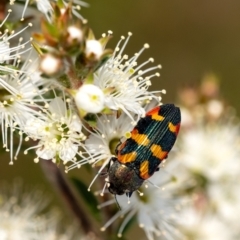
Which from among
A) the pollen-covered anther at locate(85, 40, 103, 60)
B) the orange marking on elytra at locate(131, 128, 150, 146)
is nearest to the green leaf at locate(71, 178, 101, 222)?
the orange marking on elytra at locate(131, 128, 150, 146)

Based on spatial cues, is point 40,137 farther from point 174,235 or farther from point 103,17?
point 103,17

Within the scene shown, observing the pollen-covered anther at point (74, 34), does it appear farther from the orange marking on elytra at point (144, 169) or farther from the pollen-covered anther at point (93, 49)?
the orange marking on elytra at point (144, 169)

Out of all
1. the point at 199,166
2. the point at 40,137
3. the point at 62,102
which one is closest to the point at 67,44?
the point at 62,102

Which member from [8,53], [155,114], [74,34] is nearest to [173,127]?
[155,114]

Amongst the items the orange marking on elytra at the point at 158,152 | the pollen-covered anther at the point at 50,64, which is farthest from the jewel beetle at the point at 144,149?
the pollen-covered anther at the point at 50,64

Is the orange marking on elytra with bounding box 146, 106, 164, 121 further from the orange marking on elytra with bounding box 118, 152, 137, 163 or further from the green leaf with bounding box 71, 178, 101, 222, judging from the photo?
the green leaf with bounding box 71, 178, 101, 222

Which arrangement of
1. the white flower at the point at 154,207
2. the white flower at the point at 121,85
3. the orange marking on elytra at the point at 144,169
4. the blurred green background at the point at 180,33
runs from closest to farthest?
the white flower at the point at 121,85 < the orange marking on elytra at the point at 144,169 < the white flower at the point at 154,207 < the blurred green background at the point at 180,33
